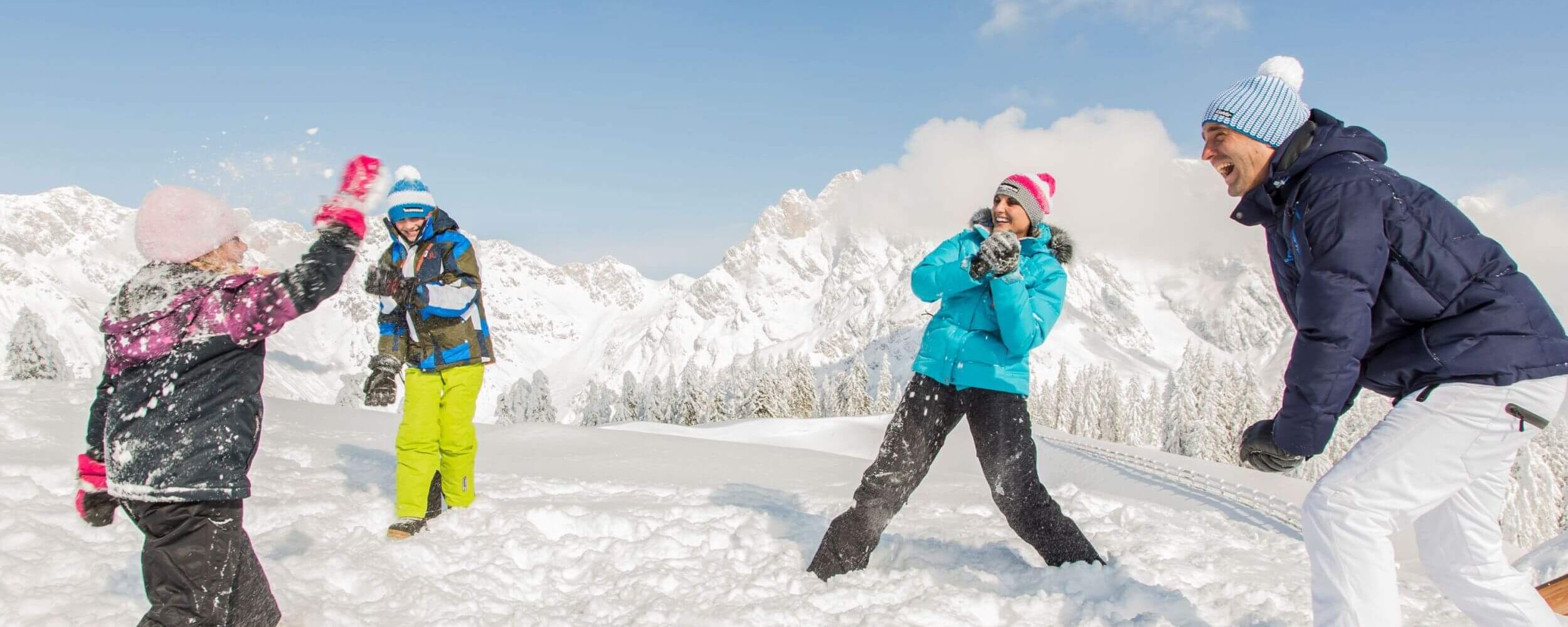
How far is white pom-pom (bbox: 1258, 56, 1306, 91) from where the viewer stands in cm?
305

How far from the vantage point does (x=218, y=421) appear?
2.90m

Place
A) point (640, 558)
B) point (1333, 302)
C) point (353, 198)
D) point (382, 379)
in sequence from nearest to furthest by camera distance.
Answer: point (1333, 302)
point (353, 198)
point (640, 558)
point (382, 379)

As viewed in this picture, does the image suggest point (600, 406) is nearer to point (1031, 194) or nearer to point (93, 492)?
→ point (1031, 194)

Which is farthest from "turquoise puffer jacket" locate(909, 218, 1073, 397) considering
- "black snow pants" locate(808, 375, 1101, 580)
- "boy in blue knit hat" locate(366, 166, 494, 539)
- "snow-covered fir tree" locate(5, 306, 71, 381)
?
"snow-covered fir tree" locate(5, 306, 71, 381)

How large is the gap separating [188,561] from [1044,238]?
13.2 ft

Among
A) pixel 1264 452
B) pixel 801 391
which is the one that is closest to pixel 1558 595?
pixel 1264 452

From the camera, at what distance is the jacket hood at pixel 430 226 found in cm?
512

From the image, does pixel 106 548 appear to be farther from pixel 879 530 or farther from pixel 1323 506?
pixel 1323 506

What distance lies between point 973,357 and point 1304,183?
177 cm

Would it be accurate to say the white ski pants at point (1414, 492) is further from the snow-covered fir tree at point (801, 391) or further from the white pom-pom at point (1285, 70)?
the snow-covered fir tree at point (801, 391)

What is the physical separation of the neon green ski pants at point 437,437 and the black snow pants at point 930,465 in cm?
253

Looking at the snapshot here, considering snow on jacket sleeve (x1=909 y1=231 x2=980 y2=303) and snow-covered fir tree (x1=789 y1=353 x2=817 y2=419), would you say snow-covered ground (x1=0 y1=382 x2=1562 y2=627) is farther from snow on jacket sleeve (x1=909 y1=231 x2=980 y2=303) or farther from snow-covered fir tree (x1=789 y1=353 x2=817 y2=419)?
snow-covered fir tree (x1=789 y1=353 x2=817 y2=419)

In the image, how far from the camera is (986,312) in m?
4.22

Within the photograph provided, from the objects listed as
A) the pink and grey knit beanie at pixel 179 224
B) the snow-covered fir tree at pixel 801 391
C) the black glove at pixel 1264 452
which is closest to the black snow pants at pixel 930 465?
the black glove at pixel 1264 452
